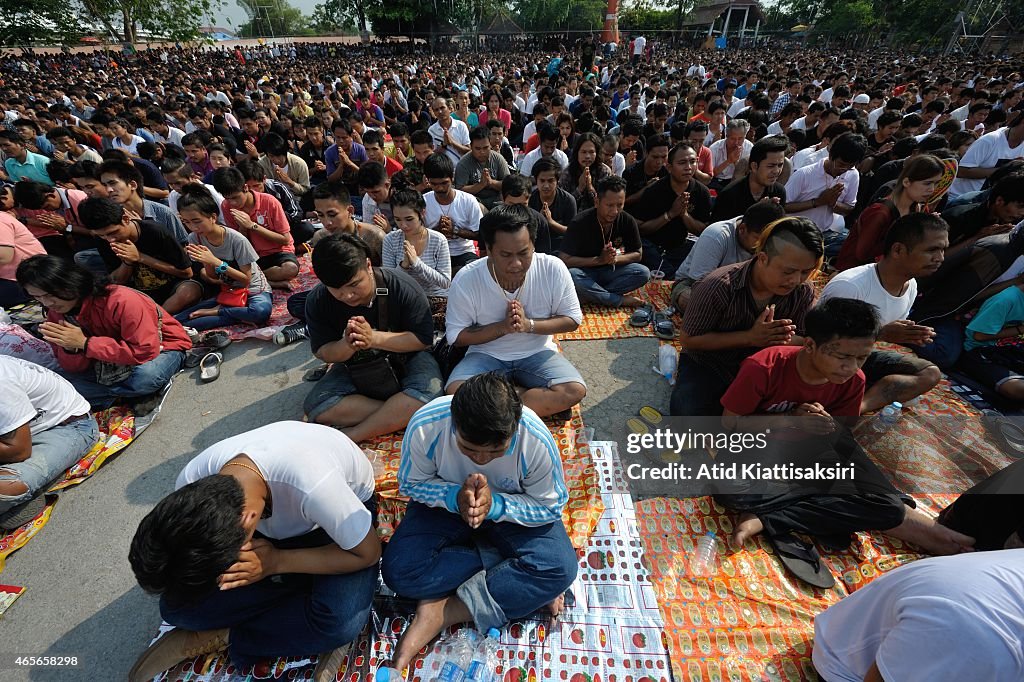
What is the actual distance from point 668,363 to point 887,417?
1629 millimetres

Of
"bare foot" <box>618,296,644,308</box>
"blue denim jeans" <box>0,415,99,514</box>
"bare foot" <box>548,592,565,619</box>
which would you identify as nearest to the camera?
"bare foot" <box>548,592,565,619</box>

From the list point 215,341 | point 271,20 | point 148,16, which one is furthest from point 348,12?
point 215,341

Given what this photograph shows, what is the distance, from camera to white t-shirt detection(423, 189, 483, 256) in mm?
4973

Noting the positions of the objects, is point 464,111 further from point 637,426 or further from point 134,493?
point 134,493

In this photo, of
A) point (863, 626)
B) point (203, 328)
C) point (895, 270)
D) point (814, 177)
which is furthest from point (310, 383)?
point (814, 177)

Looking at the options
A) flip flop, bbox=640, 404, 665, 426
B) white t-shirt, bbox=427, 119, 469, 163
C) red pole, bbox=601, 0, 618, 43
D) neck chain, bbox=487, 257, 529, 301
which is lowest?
flip flop, bbox=640, 404, 665, 426

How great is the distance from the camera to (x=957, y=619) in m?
1.17

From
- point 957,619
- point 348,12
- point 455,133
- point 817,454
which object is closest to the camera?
point 957,619

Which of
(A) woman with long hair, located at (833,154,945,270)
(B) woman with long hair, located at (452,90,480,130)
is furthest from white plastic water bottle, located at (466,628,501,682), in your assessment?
(B) woman with long hair, located at (452,90,480,130)

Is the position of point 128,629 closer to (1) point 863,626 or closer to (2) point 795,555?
(1) point 863,626

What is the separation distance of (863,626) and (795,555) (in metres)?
0.90

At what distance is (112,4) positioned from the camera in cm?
3250

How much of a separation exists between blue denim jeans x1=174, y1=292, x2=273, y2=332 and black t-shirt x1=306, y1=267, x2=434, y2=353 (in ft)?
5.87

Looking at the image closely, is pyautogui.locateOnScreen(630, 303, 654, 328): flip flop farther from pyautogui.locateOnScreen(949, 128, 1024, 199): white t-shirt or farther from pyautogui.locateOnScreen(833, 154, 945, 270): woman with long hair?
pyautogui.locateOnScreen(949, 128, 1024, 199): white t-shirt
